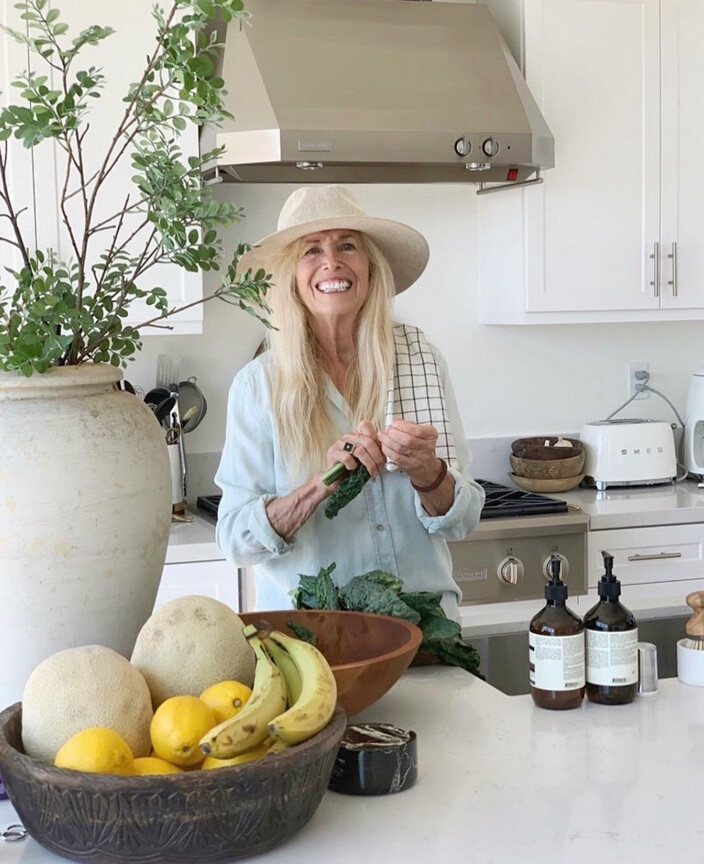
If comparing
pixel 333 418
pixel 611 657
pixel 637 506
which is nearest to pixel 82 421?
pixel 611 657

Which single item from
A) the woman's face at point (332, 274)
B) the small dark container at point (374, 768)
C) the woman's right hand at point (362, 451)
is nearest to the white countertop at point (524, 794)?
the small dark container at point (374, 768)

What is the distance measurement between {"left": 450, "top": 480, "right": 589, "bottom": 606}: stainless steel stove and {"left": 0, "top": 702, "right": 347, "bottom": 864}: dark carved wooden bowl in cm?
223

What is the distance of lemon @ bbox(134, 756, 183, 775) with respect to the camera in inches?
44.9

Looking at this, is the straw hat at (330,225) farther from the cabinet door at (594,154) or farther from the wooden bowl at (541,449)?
the wooden bowl at (541,449)

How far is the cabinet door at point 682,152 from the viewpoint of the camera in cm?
372

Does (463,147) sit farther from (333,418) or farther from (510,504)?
(333,418)

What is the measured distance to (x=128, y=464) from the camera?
1.39 metres

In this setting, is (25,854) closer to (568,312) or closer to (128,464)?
(128,464)

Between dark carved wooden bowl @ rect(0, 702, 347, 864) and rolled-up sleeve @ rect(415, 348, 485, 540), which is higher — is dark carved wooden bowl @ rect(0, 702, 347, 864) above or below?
below

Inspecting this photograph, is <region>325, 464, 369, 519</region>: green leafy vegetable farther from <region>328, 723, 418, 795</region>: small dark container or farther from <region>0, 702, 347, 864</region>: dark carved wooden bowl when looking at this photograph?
<region>0, 702, 347, 864</region>: dark carved wooden bowl

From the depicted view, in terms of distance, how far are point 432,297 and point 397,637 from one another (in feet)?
8.10

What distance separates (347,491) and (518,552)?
4.61 ft

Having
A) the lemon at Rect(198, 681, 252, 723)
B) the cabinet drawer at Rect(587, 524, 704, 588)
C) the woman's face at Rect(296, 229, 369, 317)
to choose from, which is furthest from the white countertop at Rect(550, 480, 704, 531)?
the lemon at Rect(198, 681, 252, 723)

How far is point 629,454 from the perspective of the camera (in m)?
3.89
